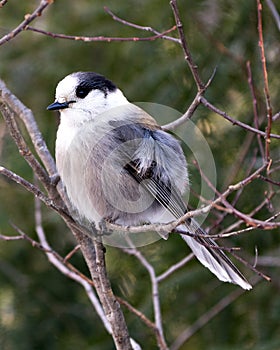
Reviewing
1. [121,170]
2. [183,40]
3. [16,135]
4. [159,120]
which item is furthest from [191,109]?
[159,120]

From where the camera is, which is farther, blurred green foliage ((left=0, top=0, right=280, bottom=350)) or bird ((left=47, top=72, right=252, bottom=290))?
blurred green foliage ((left=0, top=0, right=280, bottom=350))

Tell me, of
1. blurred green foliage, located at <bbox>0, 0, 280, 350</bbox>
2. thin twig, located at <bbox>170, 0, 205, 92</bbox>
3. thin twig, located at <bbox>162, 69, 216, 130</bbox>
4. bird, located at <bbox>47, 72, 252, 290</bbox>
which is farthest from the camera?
blurred green foliage, located at <bbox>0, 0, 280, 350</bbox>

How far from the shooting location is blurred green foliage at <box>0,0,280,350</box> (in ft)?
12.6

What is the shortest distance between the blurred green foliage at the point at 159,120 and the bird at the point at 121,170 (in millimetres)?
662

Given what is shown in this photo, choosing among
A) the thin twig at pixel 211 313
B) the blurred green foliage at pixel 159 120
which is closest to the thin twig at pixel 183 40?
the blurred green foliage at pixel 159 120

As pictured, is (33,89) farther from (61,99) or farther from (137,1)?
(61,99)

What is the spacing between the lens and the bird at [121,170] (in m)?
3.03

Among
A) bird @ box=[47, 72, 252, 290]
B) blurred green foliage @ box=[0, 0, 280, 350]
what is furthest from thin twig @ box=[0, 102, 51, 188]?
blurred green foliage @ box=[0, 0, 280, 350]

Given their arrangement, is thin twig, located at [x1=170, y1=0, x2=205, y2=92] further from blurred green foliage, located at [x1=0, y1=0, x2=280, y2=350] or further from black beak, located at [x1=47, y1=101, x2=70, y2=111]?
blurred green foliage, located at [x1=0, y1=0, x2=280, y2=350]

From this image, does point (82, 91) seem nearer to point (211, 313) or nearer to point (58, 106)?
point (58, 106)

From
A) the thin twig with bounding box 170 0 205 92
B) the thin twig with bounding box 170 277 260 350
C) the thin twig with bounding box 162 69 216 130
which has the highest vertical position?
the thin twig with bounding box 170 0 205 92

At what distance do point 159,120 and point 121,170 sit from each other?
730mm

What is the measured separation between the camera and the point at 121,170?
3057mm

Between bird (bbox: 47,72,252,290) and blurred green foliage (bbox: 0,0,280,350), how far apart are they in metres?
0.66
